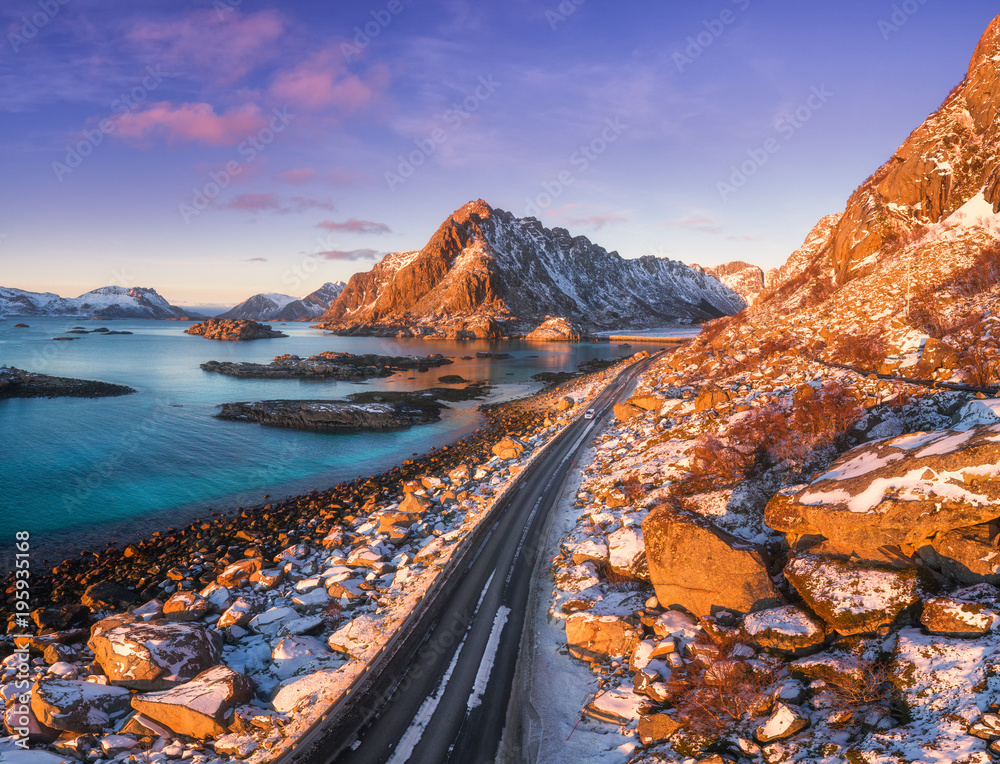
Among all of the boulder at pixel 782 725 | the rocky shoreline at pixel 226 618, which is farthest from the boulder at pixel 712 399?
the boulder at pixel 782 725

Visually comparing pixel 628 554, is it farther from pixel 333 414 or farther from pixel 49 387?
pixel 49 387

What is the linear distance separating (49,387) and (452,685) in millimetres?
76721

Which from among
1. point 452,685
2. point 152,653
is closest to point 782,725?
point 452,685

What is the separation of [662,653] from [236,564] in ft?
53.7

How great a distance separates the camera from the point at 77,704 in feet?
33.1

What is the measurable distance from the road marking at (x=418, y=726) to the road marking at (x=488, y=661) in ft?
2.45

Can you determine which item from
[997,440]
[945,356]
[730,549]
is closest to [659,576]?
[730,549]

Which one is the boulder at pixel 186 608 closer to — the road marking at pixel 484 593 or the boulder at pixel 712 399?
the road marking at pixel 484 593

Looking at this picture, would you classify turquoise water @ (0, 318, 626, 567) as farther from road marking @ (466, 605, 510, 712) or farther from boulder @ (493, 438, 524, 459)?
road marking @ (466, 605, 510, 712)

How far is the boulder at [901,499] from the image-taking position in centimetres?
913

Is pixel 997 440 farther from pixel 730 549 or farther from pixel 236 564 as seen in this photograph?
pixel 236 564

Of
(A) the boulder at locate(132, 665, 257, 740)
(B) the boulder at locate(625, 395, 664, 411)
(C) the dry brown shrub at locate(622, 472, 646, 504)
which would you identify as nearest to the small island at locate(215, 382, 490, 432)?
(B) the boulder at locate(625, 395, 664, 411)

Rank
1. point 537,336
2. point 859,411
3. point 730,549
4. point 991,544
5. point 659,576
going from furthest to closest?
point 537,336, point 859,411, point 659,576, point 730,549, point 991,544

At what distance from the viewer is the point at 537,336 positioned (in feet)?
569
